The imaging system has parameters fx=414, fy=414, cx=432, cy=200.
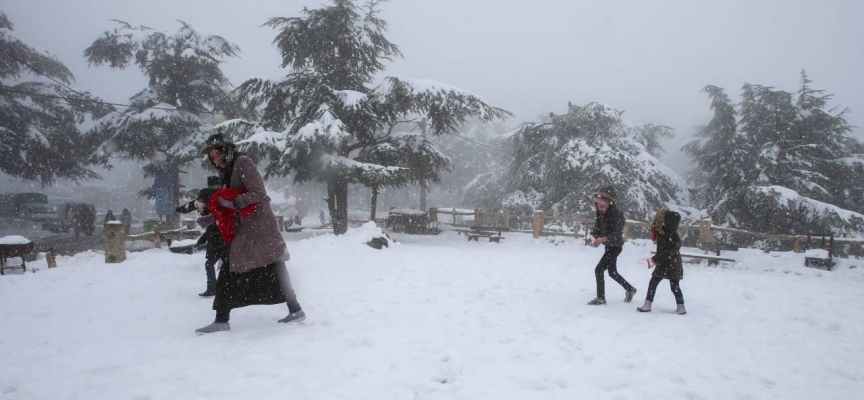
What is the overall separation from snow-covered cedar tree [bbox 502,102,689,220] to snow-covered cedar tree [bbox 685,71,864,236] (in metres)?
2.55

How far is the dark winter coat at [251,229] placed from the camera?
3.98 meters

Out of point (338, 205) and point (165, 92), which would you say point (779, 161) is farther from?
point (165, 92)

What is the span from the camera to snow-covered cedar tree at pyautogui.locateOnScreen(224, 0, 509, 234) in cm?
1407

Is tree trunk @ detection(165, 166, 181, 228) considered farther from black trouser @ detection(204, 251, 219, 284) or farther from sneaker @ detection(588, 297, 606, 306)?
sneaker @ detection(588, 297, 606, 306)

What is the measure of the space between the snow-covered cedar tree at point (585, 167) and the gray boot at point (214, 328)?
59.5 feet

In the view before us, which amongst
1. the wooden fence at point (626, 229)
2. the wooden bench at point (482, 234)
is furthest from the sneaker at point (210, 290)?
the wooden bench at point (482, 234)

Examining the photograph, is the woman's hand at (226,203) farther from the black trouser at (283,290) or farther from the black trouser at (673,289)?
the black trouser at (673,289)

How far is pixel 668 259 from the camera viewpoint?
17.6 ft

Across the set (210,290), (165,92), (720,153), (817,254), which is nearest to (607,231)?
(210,290)

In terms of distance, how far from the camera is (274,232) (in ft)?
13.8

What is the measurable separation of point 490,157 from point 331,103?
30062 mm

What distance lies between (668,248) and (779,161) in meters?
18.1

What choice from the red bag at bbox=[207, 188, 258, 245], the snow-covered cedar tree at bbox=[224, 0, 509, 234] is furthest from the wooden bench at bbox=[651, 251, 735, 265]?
the red bag at bbox=[207, 188, 258, 245]

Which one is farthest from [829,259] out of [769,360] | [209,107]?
[209,107]
